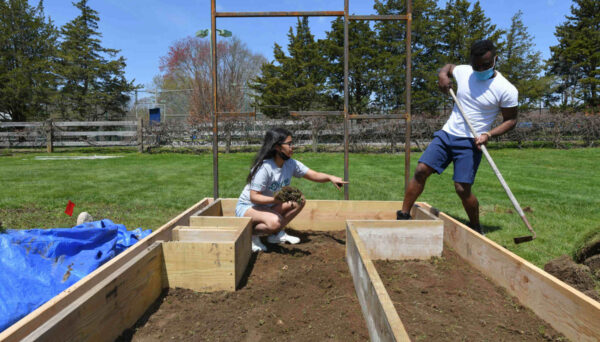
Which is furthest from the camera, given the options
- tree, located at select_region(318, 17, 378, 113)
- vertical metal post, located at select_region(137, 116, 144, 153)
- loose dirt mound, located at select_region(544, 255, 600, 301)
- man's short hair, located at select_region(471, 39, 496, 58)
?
tree, located at select_region(318, 17, 378, 113)

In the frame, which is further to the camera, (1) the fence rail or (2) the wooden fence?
(2) the wooden fence

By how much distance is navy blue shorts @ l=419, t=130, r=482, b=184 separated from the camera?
327 centimetres

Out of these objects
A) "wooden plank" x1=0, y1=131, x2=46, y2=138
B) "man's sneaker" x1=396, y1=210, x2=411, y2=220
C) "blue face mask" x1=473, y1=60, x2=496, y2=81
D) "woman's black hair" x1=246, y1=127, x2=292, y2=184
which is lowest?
"man's sneaker" x1=396, y1=210, x2=411, y2=220

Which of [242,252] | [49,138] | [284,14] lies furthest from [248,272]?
[49,138]

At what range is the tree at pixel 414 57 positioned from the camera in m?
23.7

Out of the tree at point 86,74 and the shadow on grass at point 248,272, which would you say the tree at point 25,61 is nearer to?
the tree at point 86,74

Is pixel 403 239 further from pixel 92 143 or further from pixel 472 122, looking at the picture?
pixel 92 143

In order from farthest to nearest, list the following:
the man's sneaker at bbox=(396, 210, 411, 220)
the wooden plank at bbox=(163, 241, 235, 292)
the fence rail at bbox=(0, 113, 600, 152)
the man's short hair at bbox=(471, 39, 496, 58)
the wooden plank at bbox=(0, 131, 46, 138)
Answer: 1. the wooden plank at bbox=(0, 131, 46, 138)
2. the fence rail at bbox=(0, 113, 600, 152)
3. the man's sneaker at bbox=(396, 210, 411, 220)
4. the man's short hair at bbox=(471, 39, 496, 58)
5. the wooden plank at bbox=(163, 241, 235, 292)

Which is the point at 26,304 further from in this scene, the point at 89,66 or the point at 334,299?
the point at 89,66

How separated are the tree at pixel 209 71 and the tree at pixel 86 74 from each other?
10.6ft

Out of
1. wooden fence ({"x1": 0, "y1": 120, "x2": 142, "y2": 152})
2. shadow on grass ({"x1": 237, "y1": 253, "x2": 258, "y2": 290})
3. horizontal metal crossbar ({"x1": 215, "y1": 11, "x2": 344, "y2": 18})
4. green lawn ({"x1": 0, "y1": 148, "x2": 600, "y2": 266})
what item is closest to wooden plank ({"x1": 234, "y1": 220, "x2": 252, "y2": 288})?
shadow on grass ({"x1": 237, "y1": 253, "x2": 258, "y2": 290})

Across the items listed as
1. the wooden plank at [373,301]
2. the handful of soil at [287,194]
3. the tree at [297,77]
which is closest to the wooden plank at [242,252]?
the handful of soil at [287,194]

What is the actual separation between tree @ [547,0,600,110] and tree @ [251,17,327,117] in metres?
18.8

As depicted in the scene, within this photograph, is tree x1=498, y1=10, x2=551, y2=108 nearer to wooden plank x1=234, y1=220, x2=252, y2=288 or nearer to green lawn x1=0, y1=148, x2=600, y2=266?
green lawn x1=0, y1=148, x2=600, y2=266
